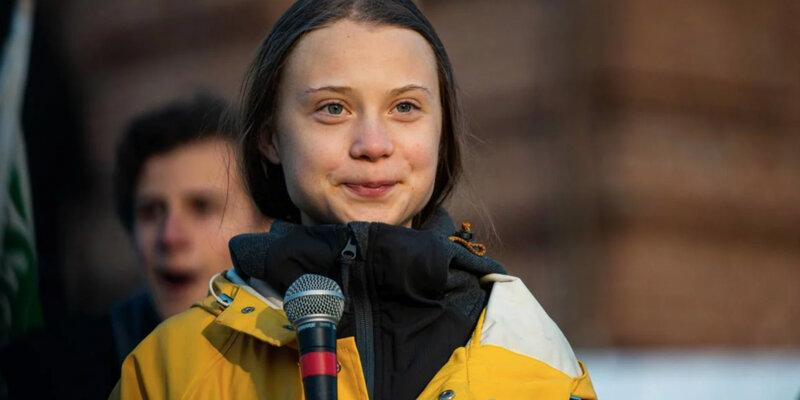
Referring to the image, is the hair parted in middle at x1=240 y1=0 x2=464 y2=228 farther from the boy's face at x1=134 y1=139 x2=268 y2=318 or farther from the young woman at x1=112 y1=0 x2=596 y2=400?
the boy's face at x1=134 y1=139 x2=268 y2=318

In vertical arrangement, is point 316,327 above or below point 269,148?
below

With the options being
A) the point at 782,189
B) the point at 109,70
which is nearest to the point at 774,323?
the point at 782,189

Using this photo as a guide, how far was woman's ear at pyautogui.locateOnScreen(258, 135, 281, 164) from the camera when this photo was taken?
2850mm

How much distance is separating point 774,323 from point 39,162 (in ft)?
12.0

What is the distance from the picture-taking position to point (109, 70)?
189 inches

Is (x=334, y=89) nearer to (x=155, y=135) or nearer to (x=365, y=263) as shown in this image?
(x=365, y=263)

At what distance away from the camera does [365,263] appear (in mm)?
2543

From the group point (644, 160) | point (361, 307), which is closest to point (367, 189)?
point (361, 307)

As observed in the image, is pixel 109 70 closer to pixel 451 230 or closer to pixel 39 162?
pixel 39 162

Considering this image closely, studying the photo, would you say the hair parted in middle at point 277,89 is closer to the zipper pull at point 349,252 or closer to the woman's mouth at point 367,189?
the woman's mouth at point 367,189

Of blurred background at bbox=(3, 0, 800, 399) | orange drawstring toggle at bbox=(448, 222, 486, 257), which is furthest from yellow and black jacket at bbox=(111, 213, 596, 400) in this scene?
blurred background at bbox=(3, 0, 800, 399)

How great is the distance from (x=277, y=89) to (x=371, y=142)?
0.90ft

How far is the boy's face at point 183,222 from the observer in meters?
3.95

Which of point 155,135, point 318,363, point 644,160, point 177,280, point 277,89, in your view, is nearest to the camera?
point 318,363
